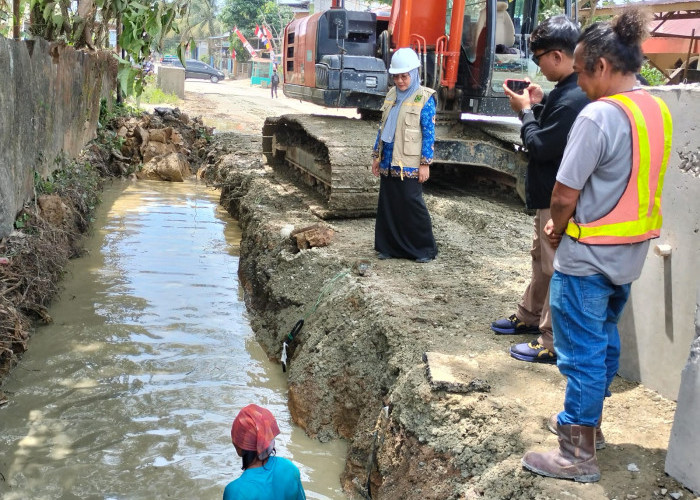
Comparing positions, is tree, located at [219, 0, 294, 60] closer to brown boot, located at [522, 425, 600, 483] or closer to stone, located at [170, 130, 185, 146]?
stone, located at [170, 130, 185, 146]

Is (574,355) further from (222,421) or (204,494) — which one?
(222,421)

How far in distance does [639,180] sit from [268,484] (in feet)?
6.03

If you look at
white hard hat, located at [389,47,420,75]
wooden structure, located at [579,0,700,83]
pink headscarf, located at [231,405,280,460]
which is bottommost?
pink headscarf, located at [231,405,280,460]

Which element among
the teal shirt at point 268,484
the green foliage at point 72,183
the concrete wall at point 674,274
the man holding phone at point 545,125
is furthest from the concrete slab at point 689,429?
the green foliage at point 72,183

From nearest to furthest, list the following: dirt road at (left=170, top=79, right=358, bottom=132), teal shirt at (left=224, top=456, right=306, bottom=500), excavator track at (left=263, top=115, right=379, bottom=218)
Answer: teal shirt at (left=224, top=456, right=306, bottom=500)
excavator track at (left=263, top=115, right=379, bottom=218)
dirt road at (left=170, top=79, right=358, bottom=132)

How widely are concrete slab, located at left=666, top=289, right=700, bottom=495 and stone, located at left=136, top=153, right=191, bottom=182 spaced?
11736 millimetres

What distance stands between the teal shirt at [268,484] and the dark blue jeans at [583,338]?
3.76 feet

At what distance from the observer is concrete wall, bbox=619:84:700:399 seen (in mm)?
3305

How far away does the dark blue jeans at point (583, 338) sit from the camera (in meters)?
2.84

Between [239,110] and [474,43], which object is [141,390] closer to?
[474,43]

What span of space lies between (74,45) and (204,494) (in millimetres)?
9276

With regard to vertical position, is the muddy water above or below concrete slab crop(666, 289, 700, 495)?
below

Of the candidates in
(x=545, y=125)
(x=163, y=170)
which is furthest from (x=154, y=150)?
(x=545, y=125)

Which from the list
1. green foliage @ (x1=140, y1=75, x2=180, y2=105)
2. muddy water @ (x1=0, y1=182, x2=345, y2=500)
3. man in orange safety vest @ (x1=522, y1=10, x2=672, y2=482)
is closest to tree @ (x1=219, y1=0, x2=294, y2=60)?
green foliage @ (x1=140, y1=75, x2=180, y2=105)
